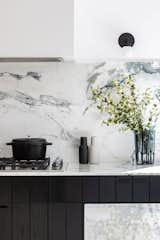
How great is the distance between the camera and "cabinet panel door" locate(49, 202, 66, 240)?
2.54 meters

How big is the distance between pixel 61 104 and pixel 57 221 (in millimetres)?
986

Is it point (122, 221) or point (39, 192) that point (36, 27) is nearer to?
point (39, 192)

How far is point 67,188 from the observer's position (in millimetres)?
2539

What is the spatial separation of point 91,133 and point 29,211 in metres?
Result: 0.89

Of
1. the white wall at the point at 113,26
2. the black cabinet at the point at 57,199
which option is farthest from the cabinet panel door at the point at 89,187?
the white wall at the point at 113,26

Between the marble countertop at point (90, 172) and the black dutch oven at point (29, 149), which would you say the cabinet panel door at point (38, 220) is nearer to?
the marble countertop at point (90, 172)

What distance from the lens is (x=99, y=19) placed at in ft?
10.4

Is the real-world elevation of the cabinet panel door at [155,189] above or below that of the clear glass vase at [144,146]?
below

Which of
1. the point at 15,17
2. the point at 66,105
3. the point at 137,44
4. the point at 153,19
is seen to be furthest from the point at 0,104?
the point at 153,19

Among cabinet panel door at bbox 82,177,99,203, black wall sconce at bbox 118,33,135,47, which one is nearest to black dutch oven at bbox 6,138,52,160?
cabinet panel door at bbox 82,177,99,203

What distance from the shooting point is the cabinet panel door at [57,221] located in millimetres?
2543

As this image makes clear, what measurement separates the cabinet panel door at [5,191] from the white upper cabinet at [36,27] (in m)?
0.87

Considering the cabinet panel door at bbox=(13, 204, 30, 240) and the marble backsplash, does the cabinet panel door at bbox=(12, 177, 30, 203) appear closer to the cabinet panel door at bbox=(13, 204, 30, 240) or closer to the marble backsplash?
the cabinet panel door at bbox=(13, 204, 30, 240)

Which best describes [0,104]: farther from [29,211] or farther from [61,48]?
[29,211]
